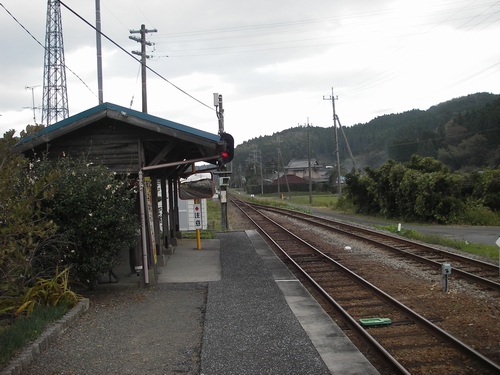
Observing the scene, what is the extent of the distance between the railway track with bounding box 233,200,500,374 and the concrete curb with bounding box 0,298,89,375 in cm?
379

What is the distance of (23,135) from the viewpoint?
5180mm

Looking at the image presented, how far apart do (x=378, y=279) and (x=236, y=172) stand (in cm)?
11765

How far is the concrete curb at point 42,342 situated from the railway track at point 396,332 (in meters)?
3.79

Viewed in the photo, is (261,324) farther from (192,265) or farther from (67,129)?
(192,265)

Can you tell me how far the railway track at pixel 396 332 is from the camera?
5.11 metres

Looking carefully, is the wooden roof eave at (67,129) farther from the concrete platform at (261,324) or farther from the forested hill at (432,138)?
the forested hill at (432,138)

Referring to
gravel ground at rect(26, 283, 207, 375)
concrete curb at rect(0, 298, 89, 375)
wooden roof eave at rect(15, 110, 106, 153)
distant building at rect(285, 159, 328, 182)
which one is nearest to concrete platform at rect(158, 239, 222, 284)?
gravel ground at rect(26, 283, 207, 375)

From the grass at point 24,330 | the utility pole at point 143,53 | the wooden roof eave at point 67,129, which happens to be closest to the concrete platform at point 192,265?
the grass at point 24,330

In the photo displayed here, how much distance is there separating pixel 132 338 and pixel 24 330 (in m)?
1.26

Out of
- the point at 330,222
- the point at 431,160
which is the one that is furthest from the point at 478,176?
the point at 330,222

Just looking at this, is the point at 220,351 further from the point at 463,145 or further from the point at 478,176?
the point at 463,145

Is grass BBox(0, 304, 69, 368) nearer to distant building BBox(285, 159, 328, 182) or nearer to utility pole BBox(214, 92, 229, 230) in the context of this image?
utility pole BBox(214, 92, 229, 230)

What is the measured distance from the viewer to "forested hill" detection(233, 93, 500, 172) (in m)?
49.3

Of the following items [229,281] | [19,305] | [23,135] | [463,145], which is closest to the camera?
[23,135]
